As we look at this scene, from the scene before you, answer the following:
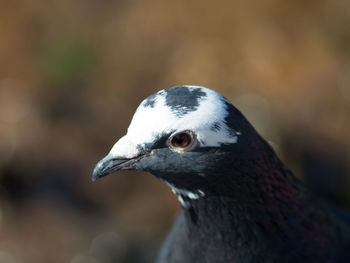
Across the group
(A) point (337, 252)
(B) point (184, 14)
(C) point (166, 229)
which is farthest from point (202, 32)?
(A) point (337, 252)

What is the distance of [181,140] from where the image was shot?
252 cm

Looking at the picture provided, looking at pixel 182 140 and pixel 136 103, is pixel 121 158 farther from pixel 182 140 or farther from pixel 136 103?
pixel 136 103

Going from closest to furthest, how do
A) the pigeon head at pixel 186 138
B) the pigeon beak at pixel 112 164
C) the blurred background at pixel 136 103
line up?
the pigeon head at pixel 186 138
the pigeon beak at pixel 112 164
the blurred background at pixel 136 103

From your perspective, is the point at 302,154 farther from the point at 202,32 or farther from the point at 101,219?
the point at 101,219

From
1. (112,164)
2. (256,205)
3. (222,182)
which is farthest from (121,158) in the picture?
(256,205)

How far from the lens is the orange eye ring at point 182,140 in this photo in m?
2.50

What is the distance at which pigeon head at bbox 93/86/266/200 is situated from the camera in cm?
249

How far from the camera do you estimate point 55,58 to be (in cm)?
731

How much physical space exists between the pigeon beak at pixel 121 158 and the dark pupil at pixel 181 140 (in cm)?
21

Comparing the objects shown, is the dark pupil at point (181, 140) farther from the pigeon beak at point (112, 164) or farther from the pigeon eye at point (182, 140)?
the pigeon beak at point (112, 164)

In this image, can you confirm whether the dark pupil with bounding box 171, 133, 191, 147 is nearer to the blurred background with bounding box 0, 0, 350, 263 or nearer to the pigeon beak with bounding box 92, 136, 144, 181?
the pigeon beak with bounding box 92, 136, 144, 181

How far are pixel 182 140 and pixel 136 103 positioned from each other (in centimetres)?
450

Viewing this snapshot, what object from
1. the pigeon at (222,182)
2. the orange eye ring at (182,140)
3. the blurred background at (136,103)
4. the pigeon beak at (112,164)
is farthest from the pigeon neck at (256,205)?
the blurred background at (136,103)

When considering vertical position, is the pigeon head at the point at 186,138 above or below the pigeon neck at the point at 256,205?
above
